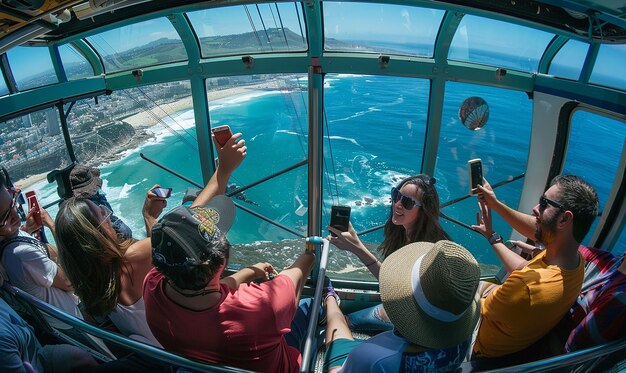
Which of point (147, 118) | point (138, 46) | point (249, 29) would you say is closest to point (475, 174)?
point (249, 29)

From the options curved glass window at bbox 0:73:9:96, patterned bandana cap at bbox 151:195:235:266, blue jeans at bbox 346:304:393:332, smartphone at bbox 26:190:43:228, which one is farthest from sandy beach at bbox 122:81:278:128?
patterned bandana cap at bbox 151:195:235:266

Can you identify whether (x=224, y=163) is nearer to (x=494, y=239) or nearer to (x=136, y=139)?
(x=494, y=239)

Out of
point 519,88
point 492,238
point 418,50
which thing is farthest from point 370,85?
point 492,238

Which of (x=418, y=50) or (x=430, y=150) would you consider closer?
(x=418, y=50)

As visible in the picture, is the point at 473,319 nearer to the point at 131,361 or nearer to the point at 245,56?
the point at 131,361

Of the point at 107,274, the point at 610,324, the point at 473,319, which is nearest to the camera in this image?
the point at 473,319

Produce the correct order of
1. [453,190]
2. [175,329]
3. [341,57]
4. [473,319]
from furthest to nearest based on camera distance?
[453,190] < [341,57] < [175,329] < [473,319]

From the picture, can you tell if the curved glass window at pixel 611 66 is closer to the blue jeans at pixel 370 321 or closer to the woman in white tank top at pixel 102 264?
the blue jeans at pixel 370 321
